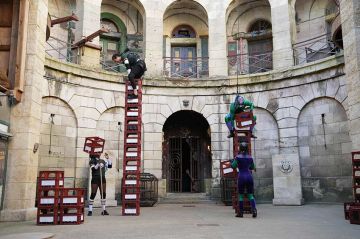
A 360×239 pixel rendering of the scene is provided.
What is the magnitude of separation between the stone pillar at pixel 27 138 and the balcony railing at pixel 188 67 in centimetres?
1036

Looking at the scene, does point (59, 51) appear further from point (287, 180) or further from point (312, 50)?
point (312, 50)

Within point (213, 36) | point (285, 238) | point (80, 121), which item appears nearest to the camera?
point (285, 238)

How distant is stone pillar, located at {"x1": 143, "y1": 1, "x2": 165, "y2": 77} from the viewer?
63.9 feet

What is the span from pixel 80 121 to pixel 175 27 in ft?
33.4

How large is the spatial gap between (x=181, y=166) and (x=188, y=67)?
6.18 m

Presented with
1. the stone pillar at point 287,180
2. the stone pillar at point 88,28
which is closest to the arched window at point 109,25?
the stone pillar at point 88,28

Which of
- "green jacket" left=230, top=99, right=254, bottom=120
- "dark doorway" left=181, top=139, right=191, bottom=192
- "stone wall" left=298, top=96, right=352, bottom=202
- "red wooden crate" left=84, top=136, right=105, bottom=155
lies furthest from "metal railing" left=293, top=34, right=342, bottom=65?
"red wooden crate" left=84, top=136, right=105, bottom=155

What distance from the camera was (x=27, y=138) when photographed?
10680 mm

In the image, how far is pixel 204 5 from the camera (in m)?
20.9

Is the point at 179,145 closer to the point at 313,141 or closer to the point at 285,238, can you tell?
the point at 313,141

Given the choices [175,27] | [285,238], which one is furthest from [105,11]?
[285,238]

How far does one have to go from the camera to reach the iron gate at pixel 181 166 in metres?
20.5

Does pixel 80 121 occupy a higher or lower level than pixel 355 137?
higher

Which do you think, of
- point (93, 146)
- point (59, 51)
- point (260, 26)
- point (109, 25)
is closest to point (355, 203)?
point (93, 146)
